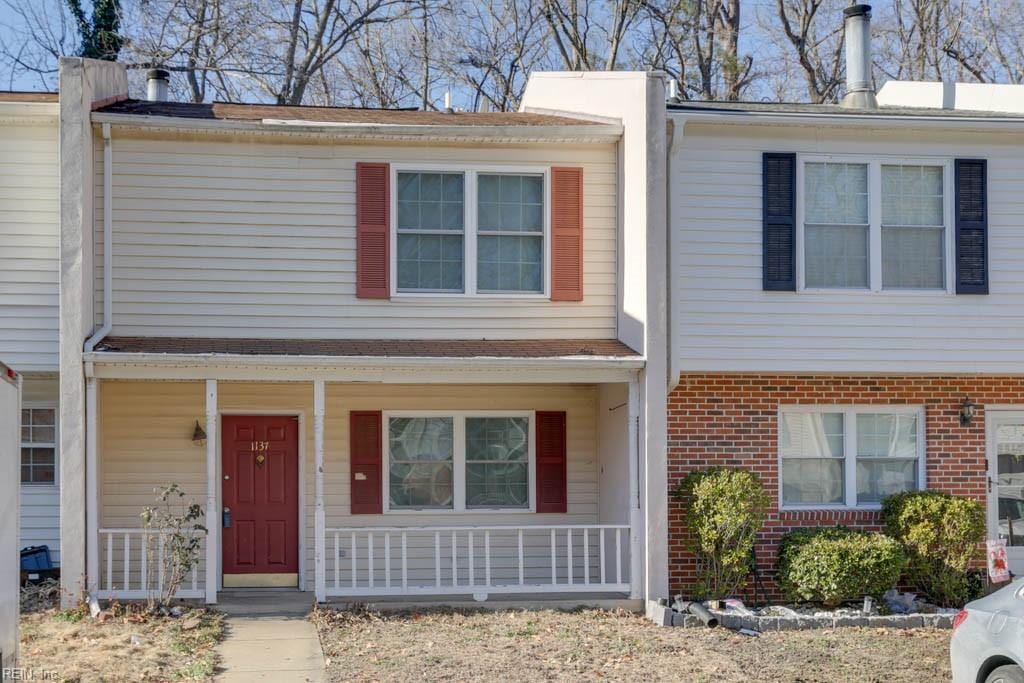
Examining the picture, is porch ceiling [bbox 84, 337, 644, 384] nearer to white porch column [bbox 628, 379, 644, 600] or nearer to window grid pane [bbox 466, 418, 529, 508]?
white porch column [bbox 628, 379, 644, 600]

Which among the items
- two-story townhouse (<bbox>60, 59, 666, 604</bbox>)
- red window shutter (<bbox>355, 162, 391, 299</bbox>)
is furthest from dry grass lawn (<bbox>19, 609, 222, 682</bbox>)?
red window shutter (<bbox>355, 162, 391, 299</bbox>)

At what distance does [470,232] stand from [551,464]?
9.55 ft

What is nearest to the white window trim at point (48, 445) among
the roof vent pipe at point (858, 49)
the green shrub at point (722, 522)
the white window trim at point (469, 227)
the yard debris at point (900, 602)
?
the white window trim at point (469, 227)

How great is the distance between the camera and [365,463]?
46.1 feet

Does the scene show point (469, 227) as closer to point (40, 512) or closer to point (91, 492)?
point (91, 492)

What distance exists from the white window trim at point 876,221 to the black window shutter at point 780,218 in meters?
0.07

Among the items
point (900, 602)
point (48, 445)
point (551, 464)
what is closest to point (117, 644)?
point (48, 445)

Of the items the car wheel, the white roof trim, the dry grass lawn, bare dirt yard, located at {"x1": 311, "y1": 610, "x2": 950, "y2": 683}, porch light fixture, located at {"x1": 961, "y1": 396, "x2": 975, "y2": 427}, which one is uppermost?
the white roof trim

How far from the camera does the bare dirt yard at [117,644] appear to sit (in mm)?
9609

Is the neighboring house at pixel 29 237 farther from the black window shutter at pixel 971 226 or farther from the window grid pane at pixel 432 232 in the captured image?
the black window shutter at pixel 971 226

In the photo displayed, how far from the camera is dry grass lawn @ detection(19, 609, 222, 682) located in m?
9.61

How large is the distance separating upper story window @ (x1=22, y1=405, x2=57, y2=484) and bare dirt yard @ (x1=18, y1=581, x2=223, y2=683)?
1.87 meters

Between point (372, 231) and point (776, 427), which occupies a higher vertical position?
point (372, 231)

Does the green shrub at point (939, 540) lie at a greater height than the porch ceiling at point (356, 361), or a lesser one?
lesser
